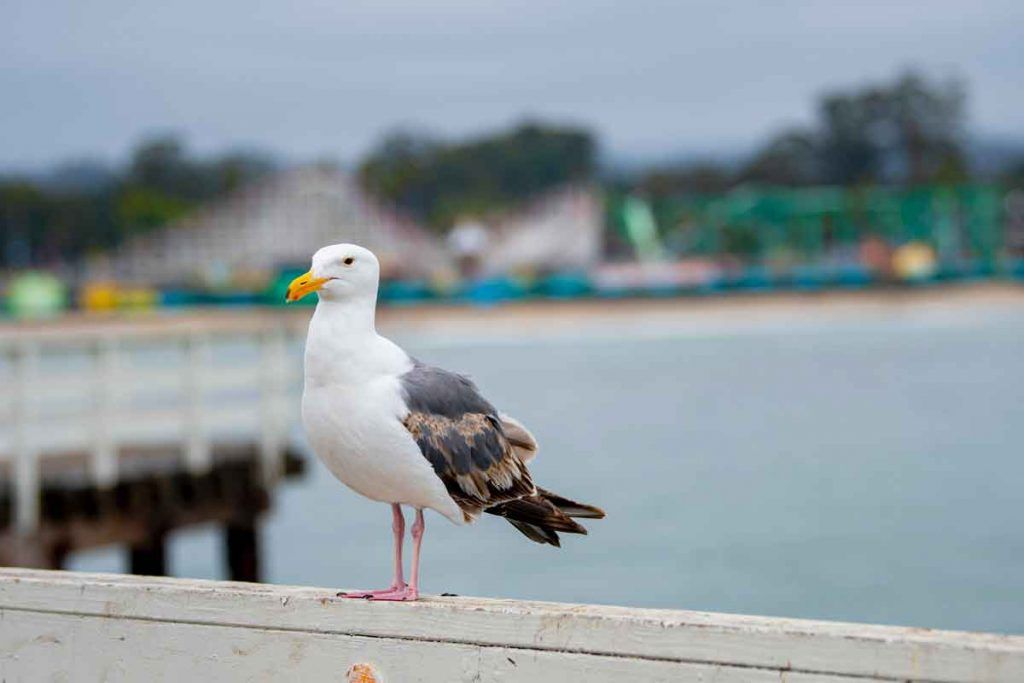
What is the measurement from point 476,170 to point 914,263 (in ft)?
145

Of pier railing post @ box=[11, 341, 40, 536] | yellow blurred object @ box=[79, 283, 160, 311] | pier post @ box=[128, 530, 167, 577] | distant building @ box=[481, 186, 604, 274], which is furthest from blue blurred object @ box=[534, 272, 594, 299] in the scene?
pier railing post @ box=[11, 341, 40, 536]

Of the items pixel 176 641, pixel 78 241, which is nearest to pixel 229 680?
pixel 176 641

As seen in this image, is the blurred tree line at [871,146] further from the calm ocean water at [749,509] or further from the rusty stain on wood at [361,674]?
the rusty stain on wood at [361,674]

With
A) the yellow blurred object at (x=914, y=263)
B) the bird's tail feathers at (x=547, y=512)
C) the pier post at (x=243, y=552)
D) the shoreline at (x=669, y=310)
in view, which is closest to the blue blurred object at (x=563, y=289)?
the shoreline at (x=669, y=310)

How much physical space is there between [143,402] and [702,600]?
10.7 metres

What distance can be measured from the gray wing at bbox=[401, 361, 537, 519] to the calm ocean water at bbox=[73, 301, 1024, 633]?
1183 centimetres

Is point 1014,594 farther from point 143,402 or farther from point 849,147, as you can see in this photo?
point 849,147

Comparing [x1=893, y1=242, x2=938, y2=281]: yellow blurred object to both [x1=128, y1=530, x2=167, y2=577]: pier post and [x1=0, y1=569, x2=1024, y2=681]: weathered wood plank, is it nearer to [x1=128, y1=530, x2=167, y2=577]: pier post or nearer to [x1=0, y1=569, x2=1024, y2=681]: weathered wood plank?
[x1=128, y1=530, x2=167, y2=577]: pier post

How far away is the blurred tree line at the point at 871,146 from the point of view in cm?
13425

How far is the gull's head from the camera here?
12.3 feet

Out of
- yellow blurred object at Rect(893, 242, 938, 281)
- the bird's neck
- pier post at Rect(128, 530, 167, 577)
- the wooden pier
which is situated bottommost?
yellow blurred object at Rect(893, 242, 938, 281)

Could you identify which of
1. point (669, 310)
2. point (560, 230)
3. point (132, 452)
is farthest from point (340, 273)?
point (560, 230)

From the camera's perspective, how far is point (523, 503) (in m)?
3.99

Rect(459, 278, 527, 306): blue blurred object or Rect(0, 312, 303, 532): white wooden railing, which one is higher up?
Rect(0, 312, 303, 532): white wooden railing
